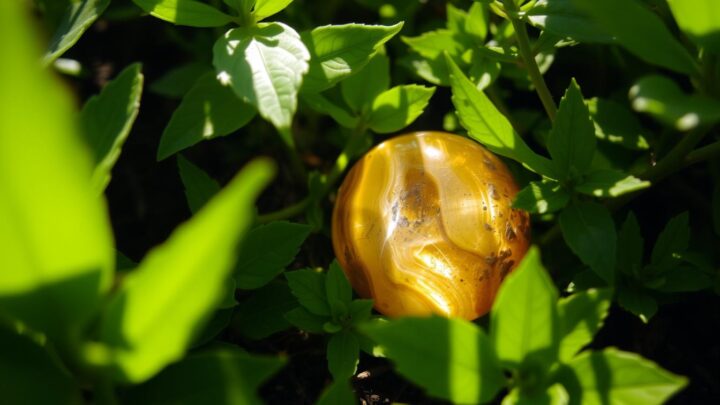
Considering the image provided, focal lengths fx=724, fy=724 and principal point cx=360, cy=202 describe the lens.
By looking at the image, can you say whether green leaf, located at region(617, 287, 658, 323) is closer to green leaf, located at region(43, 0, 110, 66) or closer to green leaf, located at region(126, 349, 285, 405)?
green leaf, located at region(126, 349, 285, 405)

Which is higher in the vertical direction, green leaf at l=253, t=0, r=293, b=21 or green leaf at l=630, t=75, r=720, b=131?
green leaf at l=253, t=0, r=293, b=21

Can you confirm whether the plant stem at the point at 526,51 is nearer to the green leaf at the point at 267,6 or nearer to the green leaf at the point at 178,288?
the green leaf at the point at 267,6

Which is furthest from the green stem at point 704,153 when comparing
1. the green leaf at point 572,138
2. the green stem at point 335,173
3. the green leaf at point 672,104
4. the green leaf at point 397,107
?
the green stem at point 335,173

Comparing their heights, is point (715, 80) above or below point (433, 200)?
above

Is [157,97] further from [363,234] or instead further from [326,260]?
[363,234]

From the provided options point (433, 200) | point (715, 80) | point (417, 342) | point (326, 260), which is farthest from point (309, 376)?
point (715, 80)

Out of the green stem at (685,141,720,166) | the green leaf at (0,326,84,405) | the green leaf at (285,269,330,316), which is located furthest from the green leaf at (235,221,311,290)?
the green stem at (685,141,720,166)
